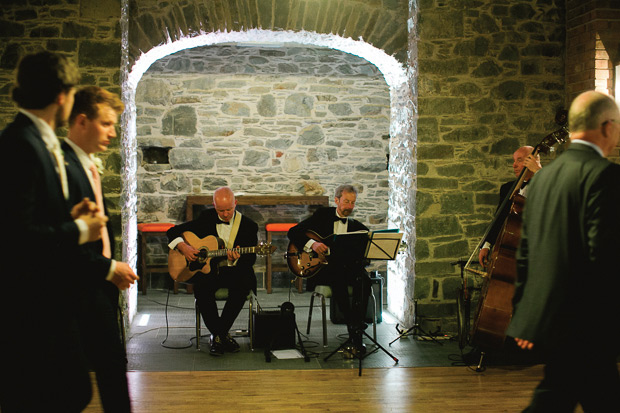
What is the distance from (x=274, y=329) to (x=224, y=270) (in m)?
0.67

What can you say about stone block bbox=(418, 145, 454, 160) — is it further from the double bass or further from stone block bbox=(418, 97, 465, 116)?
the double bass

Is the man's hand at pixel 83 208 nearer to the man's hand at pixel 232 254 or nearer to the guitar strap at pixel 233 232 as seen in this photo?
the man's hand at pixel 232 254

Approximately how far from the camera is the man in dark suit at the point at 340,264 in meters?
4.93

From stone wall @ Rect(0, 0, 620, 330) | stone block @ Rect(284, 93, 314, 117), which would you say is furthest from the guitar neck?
stone block @ Rect(284, 93, 314, 117)

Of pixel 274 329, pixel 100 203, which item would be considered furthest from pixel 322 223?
pixel 100 203

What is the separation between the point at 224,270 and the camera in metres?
5.18

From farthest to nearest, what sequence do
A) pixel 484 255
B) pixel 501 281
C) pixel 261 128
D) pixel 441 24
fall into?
pixel 261 128, pixel 441 24, pixel 484 255, pixel 501 281

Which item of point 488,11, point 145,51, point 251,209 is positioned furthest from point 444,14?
point 251,209

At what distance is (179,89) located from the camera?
7.97m

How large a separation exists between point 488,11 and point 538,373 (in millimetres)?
3289

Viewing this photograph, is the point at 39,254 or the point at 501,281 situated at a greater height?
the point at 39,254

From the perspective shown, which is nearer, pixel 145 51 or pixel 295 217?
pixel 145 51

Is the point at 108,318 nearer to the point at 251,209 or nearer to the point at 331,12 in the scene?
the point at 331,12

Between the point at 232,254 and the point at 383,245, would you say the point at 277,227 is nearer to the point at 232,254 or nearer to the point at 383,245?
the point at 232,254
